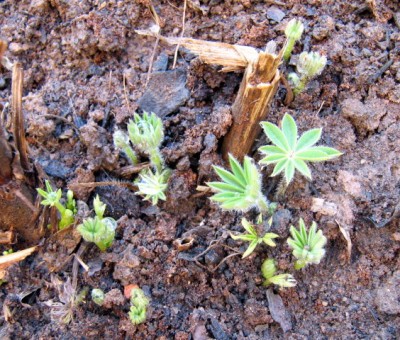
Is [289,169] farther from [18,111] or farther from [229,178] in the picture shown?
[18,111]

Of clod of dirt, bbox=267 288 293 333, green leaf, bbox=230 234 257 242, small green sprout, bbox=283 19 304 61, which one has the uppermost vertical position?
small green sprout, bbox=283 19 304 61

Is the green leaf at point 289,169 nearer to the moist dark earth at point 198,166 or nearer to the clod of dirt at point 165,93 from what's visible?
the moist dark earth at point 198,166

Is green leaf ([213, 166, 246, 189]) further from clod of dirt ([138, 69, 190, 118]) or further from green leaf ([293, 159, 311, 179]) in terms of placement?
clod of dirt ([138, 69, 190, 118])

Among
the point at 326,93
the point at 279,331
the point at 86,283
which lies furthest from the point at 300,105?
the point at 86,283

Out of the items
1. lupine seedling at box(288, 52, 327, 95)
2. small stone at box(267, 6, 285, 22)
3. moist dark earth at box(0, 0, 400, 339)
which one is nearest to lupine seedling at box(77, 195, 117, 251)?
moist dark earth at box(0, 0, 400, 339)

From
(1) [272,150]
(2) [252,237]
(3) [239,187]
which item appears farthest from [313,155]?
(2) [252,237]

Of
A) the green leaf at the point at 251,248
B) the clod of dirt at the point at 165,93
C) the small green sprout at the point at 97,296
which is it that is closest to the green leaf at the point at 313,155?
the green leaf at the point at 251,248

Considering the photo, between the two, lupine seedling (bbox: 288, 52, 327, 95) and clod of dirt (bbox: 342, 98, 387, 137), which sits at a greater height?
lupine seedling (bbox: 288, 52, 327, 95)
